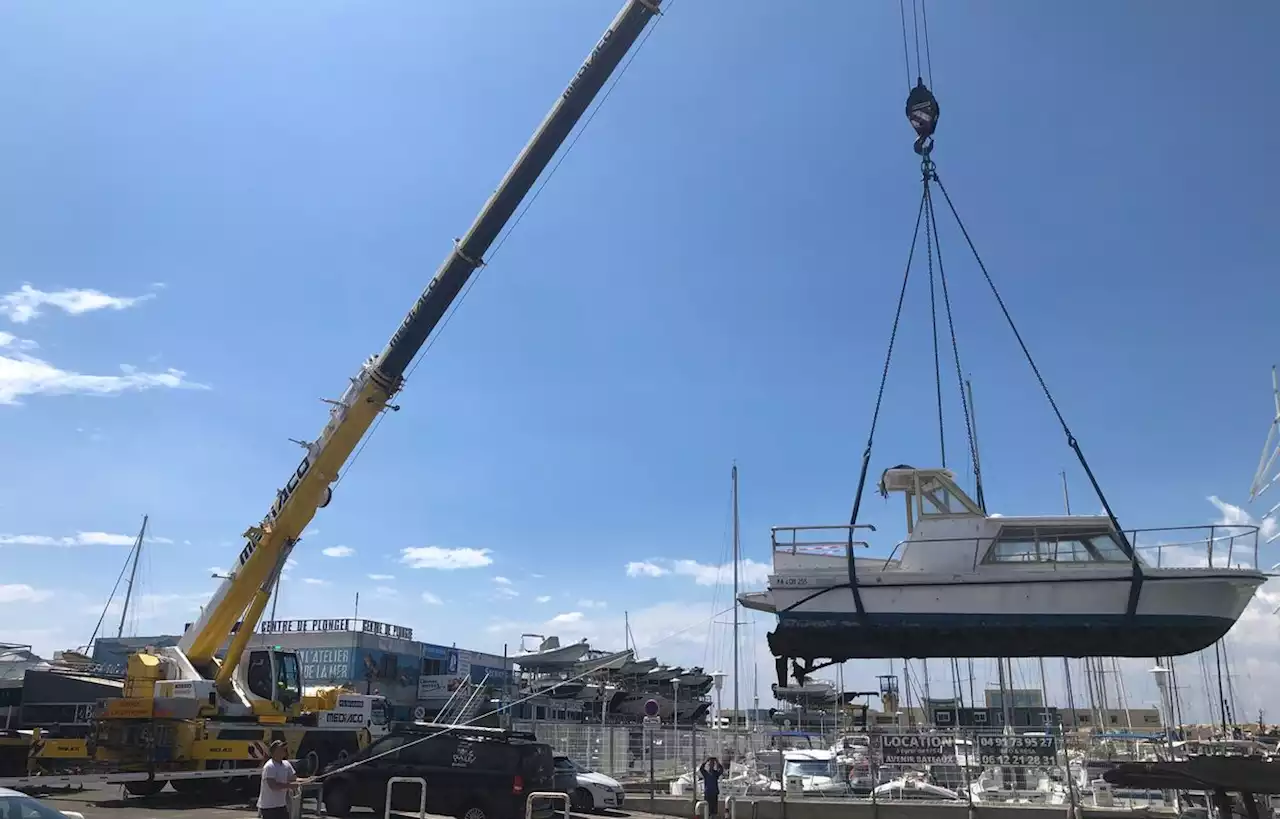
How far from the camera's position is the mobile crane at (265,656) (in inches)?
747

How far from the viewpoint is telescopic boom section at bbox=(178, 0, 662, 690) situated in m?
19.6

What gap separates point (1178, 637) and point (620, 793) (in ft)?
41.5

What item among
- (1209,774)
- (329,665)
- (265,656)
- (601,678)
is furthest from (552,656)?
(1209,774)

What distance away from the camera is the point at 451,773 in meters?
16.0

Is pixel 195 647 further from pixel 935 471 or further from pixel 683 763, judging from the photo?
pixel 935 471

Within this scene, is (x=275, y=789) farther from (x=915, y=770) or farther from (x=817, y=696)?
(x=817, y=696)

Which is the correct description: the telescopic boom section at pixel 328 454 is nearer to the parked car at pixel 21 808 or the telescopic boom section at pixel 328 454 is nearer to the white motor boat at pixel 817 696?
the parked car at pixel 21 808

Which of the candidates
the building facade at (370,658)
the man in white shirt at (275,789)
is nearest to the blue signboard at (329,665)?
the building facade at (370,658)

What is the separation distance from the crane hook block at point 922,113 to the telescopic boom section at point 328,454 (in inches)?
310

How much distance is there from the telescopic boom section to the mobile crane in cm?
2

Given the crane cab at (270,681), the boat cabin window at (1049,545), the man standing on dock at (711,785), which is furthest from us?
the crane cab at (270,681)

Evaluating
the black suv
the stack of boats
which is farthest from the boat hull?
the stack of boats

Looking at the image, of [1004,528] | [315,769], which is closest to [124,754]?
[315,769]

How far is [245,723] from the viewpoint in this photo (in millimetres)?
20266
